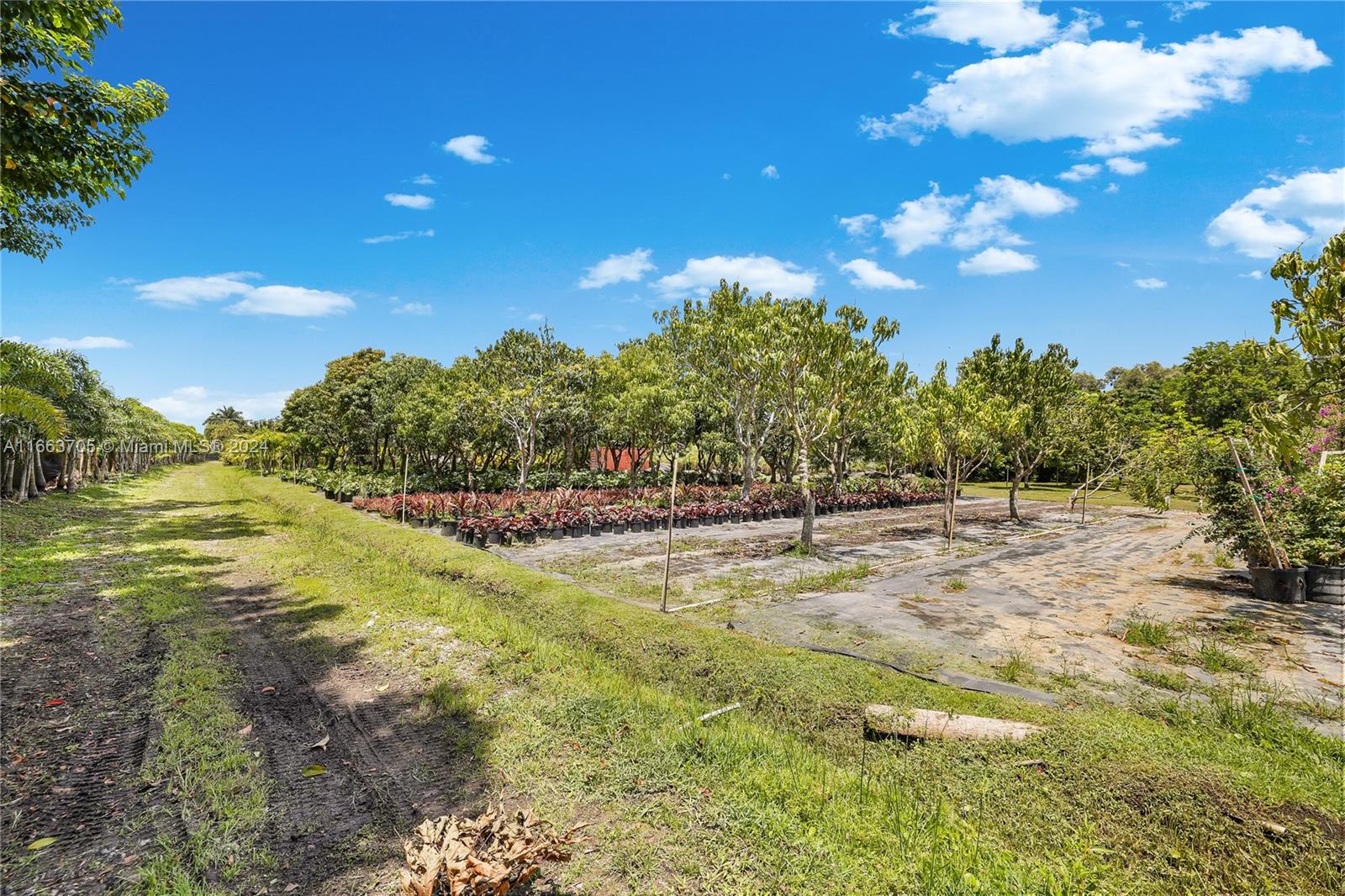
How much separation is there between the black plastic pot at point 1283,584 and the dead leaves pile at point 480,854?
39.0 ft

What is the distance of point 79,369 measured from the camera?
20.3m

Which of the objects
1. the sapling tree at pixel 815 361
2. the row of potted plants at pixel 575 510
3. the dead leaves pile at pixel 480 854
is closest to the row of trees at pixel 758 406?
the sapling tree at pixel 815 361

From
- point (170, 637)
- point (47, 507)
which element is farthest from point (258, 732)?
point (47, 507)

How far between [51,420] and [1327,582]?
22.9m

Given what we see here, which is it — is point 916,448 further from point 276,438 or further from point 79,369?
point 276,438

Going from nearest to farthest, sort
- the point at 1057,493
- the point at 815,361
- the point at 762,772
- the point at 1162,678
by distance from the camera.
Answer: the point at 762,772
the point at 1162,678
the point at 815,361
the point at 1057,493

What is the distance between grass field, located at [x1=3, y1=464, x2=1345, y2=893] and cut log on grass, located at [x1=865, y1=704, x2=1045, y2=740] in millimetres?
117

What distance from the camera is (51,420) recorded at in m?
11.1

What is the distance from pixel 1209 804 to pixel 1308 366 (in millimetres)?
3955

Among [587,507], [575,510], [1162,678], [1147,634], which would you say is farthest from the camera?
[587,507]

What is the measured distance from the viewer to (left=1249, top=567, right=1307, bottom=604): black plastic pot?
9.03 metres

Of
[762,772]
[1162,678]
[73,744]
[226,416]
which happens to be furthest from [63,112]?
[226,416]

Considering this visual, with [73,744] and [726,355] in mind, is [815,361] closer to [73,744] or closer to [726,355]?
[726,355]

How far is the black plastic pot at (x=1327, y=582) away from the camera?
9.05 meters
